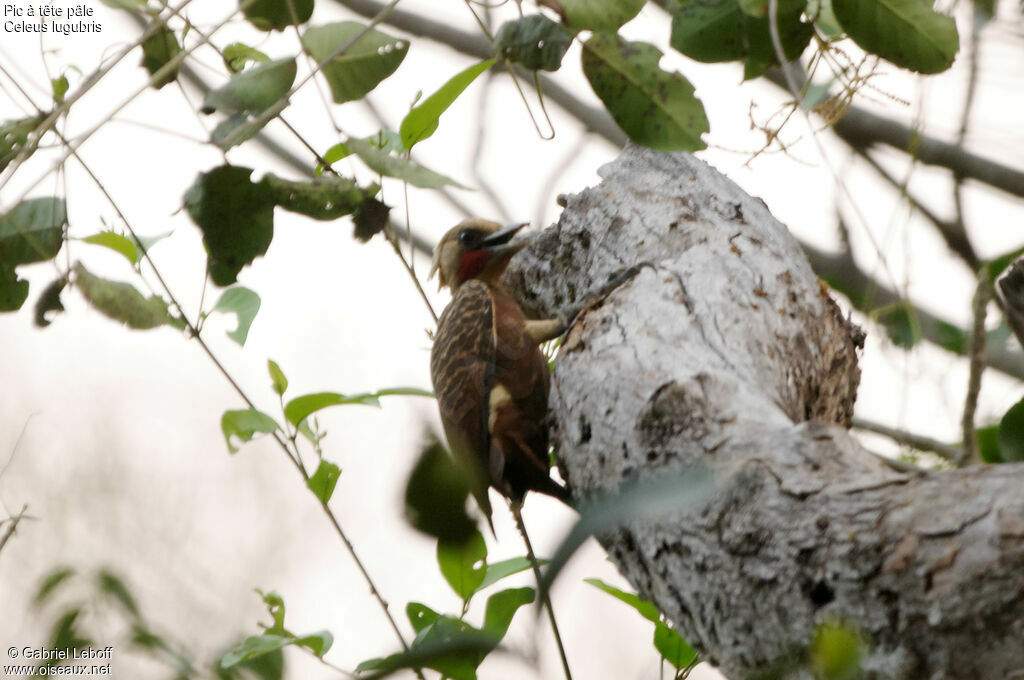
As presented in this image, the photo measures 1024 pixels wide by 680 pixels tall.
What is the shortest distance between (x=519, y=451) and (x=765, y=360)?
67 centimetres

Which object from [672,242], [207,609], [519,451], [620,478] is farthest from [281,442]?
[207,609]

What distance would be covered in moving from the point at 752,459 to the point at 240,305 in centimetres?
94

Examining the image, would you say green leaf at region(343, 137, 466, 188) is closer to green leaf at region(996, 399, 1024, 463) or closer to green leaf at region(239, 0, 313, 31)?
green leaf at region(239, 0, 313, 31)

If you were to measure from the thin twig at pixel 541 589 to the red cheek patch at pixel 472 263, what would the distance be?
2.66 ft

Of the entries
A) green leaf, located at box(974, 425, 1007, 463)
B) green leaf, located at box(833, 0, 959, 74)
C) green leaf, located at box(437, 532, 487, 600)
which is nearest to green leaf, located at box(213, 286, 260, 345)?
green leaf, located at box(437, 532, 487, 600)

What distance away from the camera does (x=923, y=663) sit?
917 mm

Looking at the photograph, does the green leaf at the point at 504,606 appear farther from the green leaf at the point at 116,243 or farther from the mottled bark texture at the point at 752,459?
the green leaf at the point at 116,243

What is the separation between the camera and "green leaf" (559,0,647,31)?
1123 mm

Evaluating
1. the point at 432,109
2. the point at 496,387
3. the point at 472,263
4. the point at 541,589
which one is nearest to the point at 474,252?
the point at 472,263

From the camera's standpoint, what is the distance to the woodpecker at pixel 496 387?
2.06m

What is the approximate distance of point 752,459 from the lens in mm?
1148

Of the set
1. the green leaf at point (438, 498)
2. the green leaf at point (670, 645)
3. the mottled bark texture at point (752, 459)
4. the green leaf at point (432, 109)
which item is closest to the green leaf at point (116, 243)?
the green leaf at point (432, 109)

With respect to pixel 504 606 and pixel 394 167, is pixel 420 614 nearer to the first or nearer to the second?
pixel 504 606

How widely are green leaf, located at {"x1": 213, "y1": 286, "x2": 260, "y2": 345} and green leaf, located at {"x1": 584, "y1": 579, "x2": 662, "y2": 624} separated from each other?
31.5 inches
